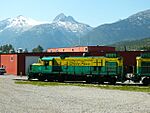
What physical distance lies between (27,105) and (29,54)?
59.4 m

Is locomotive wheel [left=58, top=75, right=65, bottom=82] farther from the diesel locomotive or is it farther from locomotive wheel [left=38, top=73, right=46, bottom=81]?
locomotive wheel [left=38, top=73, right=46, bottom=81]

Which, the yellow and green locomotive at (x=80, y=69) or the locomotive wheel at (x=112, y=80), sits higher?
the yellow and green locomotive at (x=80, y=69)

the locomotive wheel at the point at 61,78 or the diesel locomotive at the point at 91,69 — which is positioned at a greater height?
the diesel locomotive at the point at 91,69

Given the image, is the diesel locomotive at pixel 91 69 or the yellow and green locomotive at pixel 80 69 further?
the yellow and green locomotive at pixel 80 69

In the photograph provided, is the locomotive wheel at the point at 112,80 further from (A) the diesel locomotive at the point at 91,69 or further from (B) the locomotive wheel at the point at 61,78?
(B) the locomotive wheel at the point at 61,78

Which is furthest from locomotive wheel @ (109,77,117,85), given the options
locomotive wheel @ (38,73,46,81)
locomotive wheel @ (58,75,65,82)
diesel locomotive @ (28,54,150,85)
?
locomotive wheel @ (38,73,46,81)

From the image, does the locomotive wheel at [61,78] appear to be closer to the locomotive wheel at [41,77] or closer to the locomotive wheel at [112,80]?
the locomotive wheel at [41,77]

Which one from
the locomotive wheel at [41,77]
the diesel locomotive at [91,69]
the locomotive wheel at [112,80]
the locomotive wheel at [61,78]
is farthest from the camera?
the locomotive wheel at [41,77]

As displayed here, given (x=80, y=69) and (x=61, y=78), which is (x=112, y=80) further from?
(x=61, y=78)

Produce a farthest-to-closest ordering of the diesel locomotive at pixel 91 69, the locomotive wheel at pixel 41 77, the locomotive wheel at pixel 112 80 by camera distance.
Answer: the locomotive wheel at pixel 41 77
the locomotive wheel at pixel 112 80
the diesel locomotive at pixel 91 69

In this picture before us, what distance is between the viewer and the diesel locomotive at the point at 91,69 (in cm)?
4834

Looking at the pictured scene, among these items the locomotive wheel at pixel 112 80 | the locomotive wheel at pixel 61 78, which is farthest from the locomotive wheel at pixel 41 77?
the locomotive wheel at pixel 112 80

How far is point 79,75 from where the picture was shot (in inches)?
2108

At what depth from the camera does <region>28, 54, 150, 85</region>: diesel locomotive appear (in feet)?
159
